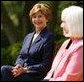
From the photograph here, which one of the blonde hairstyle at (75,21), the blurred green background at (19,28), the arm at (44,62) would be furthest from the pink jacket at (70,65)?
the blurred green background at (19,28)

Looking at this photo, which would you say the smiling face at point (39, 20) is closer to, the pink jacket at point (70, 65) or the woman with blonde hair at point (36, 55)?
the woman with blonde hair at point (36, 55)

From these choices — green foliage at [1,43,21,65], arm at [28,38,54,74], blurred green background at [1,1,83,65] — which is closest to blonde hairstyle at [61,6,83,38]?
arm at [28,38,54,74]

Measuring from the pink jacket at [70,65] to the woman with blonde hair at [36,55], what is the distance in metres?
0.49

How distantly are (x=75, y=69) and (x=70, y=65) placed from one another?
85 mm

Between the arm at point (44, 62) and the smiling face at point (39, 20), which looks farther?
the smiling face at point (39, 20)

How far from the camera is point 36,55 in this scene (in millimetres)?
5570

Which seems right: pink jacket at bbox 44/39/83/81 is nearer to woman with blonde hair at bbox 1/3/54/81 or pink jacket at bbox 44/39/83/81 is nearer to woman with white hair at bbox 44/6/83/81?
woman with white hair at bbox 44/6/83/81

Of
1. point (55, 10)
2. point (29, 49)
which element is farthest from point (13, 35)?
point (29, 49)

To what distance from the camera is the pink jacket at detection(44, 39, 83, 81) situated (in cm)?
463

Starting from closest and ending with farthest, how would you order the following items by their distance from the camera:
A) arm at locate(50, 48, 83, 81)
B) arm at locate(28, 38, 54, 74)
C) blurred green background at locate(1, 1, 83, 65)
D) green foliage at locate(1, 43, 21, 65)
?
arm at locate(50, 48, 83, 81)
arm at locate(28, 38, 54, 74)
blurred green background at locate(1, 1, 83, 65)
green foliage at locate(1, 43, 21, 65)

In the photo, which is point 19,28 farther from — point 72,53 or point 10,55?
point 72,53

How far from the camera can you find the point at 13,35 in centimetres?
1162

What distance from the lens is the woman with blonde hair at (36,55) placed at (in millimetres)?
5512

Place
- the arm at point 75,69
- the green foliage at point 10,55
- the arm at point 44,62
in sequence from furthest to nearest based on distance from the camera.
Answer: the green foliage at point 10,55
the arm at point 44,62
the arm at point 75,69
